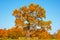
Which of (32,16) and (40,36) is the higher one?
(32,16)

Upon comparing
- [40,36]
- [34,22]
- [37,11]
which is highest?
[37,11]

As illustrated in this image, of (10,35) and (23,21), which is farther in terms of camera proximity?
(10,35)

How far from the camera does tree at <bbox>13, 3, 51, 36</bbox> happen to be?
44.1 m

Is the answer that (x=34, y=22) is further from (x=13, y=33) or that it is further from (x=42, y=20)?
(x=13, y=33)

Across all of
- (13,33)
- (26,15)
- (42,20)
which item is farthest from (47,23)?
(13,33)

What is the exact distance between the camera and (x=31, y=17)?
44.3 m

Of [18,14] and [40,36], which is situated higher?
[18,14]

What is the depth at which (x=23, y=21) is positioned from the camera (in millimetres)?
44625

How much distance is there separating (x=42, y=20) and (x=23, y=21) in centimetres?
460

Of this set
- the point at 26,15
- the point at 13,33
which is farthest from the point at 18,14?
the point at 13,33

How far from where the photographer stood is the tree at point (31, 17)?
1735 inches

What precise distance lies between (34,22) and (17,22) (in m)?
4.00

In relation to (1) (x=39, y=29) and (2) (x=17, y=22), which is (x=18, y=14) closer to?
(2) (x=17, y=22)

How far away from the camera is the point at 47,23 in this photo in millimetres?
44438
